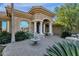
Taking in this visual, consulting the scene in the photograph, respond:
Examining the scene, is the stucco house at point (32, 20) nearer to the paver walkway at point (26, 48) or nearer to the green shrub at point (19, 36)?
the green shrub at point (19, 36)

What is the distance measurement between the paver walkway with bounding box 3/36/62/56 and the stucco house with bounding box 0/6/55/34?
21 centimetres

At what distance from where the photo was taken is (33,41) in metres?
2.78

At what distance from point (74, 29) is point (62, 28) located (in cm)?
19

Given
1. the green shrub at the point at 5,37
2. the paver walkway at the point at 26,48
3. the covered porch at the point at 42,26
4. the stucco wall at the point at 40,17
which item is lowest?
the paver walkway at the point at 26,48

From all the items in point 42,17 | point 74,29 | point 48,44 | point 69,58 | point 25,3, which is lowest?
point 69,58

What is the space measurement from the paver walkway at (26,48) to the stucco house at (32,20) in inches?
8.4

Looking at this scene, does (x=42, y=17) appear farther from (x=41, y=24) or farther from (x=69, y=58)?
(x=69, y=58)

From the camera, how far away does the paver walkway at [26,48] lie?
2.73 meters

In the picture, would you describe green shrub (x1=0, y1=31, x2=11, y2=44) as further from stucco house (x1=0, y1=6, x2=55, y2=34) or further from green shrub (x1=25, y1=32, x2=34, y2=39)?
green shrub (x1=25, y1=32, x2=34, y2=39)

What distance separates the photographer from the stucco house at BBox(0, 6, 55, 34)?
280cm

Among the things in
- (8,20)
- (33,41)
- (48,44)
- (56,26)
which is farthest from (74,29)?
(8,20)

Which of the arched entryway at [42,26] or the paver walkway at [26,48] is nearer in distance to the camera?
the paver walkway at [26,48]

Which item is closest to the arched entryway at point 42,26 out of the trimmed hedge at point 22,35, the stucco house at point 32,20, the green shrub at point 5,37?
the stucco house at point 32,20

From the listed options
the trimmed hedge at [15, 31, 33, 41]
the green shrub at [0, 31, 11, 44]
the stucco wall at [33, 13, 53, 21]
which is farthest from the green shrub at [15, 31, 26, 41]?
the stucco wall at [33, 13, 53, 21]
